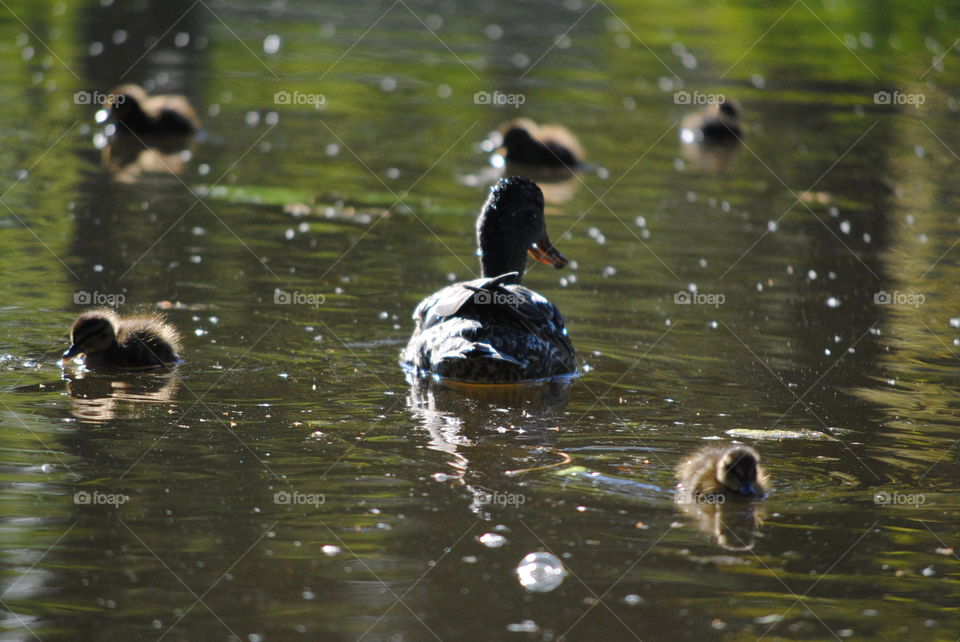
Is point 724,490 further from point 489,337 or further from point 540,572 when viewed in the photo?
point 489,337

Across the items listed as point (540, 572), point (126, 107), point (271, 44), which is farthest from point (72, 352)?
point (271, 44)

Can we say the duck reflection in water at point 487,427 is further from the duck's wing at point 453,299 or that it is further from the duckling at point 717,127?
the duckling at point 717,127

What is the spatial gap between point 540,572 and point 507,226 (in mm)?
4558

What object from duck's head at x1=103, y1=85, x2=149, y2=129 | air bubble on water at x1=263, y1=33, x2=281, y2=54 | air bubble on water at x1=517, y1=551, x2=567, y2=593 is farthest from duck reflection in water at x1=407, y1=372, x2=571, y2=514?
air bubble on water at x1=263, y1=33, x2=281, y2=54

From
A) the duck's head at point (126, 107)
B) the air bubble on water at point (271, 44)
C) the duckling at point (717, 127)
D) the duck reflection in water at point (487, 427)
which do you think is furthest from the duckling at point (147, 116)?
the duck reflection in water at point (487, 427)

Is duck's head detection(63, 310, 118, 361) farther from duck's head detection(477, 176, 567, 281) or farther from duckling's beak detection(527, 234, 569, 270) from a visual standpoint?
duckling's beak detection(527, 234, 569, 270)

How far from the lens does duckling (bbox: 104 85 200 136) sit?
16297 millimetres

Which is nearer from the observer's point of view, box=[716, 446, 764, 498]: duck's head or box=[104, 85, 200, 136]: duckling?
box=[716, 446, 764, 498]: duck's head

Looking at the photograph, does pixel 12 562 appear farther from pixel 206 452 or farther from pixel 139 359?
pixel 139 359

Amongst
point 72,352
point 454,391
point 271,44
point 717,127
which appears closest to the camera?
point 72,352

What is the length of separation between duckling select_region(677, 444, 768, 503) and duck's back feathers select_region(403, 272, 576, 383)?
6.49 feet

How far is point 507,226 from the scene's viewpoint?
31.5 feet

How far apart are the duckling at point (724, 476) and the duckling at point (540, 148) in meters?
9.77

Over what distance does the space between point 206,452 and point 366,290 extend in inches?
151
